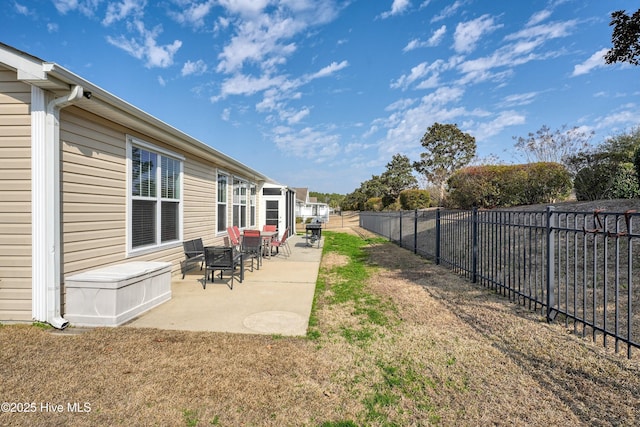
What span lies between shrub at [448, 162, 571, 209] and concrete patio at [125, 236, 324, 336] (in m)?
10.6

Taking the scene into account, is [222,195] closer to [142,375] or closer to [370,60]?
[142,375]

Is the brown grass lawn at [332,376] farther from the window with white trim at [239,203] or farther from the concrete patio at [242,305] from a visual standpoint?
the window with white trim at [239,203]

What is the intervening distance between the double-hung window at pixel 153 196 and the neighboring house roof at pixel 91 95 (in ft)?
1.27

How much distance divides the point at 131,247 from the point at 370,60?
38.7 ft

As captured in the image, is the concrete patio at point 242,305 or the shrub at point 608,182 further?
the shrub at point 608,182

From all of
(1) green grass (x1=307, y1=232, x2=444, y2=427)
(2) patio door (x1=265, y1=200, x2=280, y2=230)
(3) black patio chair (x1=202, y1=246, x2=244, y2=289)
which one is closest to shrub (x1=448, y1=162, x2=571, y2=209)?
(2) patio door (x1=265, y1=200, x2=280, y2=230)

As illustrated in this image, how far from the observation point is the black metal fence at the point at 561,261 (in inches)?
120

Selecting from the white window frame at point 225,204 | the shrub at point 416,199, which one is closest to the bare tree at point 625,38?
the white window frame at point 225,204

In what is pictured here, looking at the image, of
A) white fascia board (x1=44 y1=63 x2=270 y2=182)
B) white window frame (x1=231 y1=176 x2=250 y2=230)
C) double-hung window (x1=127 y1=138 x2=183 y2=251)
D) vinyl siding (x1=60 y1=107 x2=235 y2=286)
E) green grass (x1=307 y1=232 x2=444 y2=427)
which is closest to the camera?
green grass (x1=307 y1=232 x2=444 y2=427)

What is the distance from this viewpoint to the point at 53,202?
140 inches

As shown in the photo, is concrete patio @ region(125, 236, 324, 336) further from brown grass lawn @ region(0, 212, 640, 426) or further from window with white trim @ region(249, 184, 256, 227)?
window with white trim @ region(249, 184, 256, 227)

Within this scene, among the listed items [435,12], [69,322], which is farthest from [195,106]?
[69,322]

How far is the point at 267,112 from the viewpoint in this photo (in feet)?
57.5

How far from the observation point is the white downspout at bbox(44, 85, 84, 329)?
11.6 ft
